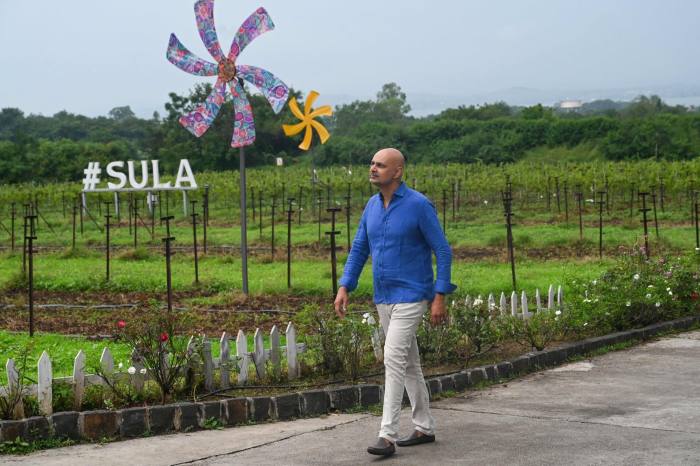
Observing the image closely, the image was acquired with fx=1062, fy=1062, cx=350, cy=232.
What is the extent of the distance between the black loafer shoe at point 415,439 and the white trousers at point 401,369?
2 cm

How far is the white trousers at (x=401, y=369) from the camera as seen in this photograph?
19.8 feet

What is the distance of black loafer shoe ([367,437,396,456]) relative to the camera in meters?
5.92

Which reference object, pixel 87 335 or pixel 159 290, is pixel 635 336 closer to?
pixel 87 335

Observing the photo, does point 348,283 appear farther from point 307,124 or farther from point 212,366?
point 307,124

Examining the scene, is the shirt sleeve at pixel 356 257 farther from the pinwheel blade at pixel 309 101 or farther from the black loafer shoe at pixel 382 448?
the pinwheel blade at pixel 309 101

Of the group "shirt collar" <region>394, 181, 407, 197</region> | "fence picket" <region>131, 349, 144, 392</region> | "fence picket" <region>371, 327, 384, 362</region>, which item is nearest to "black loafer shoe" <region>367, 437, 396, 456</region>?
"shirt collar" <region>394, 181, 407, 197</region>

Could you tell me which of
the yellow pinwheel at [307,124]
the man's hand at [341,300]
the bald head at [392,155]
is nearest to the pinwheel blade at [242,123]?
the yellow pinwheel at [307,124]

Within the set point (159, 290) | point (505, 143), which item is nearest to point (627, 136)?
point (505, 143)

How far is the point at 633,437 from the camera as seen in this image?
633 centimetres

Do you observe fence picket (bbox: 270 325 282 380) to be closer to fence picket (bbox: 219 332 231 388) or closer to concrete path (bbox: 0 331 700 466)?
fence picket (bbox: 219 332 231 388)

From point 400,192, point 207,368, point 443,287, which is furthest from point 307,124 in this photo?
point 443,287

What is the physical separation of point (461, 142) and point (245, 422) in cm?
5292

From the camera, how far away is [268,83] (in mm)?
14898

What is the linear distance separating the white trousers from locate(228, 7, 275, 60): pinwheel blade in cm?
901
